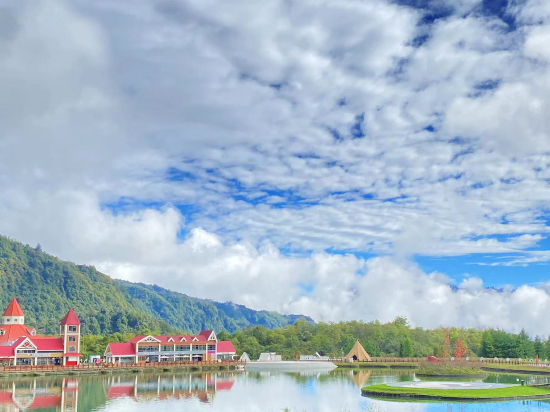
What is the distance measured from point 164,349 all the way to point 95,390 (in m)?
37.3

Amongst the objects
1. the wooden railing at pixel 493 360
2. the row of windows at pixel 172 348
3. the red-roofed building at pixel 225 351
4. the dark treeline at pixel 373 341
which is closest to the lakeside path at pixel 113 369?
the row of windows at pixel 172 348

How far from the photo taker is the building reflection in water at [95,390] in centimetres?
3841

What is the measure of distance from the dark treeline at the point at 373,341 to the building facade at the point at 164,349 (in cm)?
1056

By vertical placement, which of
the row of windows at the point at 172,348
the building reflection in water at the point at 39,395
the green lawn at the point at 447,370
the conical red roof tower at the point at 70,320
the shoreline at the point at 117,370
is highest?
the conical red roof tower at the point at 70,320

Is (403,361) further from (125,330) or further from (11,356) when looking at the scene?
(125,330)

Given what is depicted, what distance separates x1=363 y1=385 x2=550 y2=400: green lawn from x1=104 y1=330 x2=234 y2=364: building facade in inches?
1820

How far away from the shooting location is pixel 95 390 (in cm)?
4738

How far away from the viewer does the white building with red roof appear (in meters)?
72.3

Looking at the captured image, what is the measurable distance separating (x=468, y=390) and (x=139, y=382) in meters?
30.6

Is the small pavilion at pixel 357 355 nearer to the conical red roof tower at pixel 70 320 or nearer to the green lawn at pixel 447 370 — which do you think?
the green lawn at pixel 447 370

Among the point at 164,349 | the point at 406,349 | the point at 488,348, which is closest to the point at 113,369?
the point at 164,349

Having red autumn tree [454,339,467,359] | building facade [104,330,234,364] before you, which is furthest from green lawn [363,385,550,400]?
building facade [104,330,234,364]

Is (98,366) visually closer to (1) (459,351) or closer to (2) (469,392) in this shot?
(1) (459,351)

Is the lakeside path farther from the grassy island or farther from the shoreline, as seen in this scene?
the grassy island
